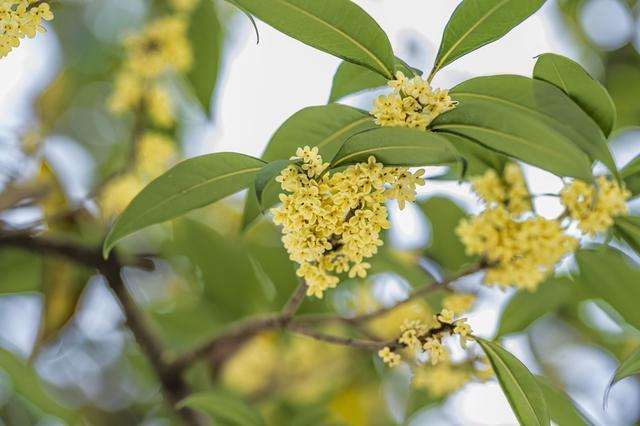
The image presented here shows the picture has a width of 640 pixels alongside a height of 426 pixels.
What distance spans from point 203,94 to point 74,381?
0.72 meters

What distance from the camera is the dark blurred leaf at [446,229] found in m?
1.23

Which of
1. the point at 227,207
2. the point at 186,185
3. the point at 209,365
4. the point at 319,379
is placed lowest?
the point at 319,379

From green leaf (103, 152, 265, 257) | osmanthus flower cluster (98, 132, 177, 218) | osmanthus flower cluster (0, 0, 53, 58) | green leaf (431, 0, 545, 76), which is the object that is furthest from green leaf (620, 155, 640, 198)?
osmanthus flower cluster (98, 132, 177, 218)

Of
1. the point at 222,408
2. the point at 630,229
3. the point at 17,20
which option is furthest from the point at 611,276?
the point at 17,20

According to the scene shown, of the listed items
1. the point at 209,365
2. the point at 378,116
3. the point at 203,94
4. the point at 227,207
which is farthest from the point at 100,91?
the point at 378,116

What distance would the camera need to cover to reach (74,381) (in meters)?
1.67

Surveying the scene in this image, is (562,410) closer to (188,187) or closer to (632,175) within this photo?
(632,175)

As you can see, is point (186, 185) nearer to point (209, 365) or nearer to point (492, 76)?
point (492, 76)

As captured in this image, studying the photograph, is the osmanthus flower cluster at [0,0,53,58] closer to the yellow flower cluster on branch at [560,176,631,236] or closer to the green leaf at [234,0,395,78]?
the green leaf at [234,0,395,78]

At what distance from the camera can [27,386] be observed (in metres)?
1.03

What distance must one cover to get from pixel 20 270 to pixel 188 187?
0.73m

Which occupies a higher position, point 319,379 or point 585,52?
point 585,52

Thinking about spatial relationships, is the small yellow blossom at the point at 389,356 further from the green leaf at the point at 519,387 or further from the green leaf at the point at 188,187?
the green leaf at the point at 188,187

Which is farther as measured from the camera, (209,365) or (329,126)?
(209,365)
